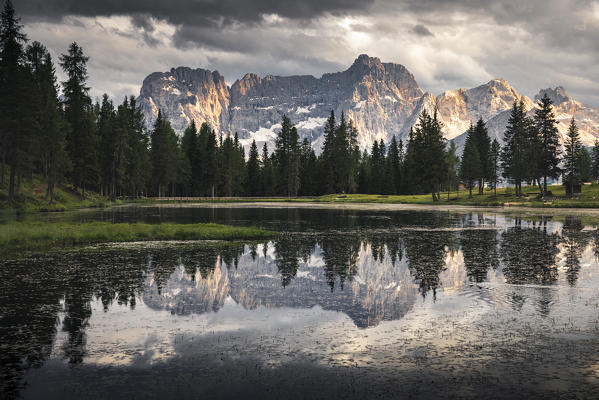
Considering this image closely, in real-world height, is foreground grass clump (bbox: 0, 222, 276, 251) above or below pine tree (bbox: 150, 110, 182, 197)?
below

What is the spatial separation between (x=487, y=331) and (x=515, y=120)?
121534mm

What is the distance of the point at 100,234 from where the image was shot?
33719mm

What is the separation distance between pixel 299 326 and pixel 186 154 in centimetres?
13952

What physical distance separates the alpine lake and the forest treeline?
165 ft

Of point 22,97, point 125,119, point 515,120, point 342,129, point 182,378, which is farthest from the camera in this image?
point 342,129

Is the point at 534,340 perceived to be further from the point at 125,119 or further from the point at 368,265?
the point at 125,119

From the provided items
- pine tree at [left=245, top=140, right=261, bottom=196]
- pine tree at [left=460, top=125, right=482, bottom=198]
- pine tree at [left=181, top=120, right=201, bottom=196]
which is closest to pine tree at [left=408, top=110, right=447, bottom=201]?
pine tree at [left=460, top=125, right=482, bottom=198]

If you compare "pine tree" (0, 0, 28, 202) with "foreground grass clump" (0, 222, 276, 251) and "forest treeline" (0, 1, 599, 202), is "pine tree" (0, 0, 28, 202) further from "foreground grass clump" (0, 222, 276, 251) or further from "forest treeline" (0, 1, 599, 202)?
"foreground grass clump" (0, 222, 276, 251)

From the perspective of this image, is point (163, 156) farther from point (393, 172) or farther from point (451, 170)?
point (451, 170)

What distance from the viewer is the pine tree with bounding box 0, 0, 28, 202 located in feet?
203

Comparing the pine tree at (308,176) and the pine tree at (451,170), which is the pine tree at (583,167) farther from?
the pine tree at (308,176)

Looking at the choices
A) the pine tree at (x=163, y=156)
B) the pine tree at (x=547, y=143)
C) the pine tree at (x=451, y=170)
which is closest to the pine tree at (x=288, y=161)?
the pine tree at (x=163, y=156)

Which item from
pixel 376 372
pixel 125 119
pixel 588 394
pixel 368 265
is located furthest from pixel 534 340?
pixel 125 119

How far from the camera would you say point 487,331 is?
1276cm
